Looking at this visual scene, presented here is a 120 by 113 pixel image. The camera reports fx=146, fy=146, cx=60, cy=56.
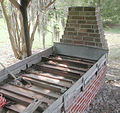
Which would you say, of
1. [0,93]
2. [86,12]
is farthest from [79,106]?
[86,12]

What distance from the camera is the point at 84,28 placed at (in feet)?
21.4

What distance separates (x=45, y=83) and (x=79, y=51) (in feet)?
8.80

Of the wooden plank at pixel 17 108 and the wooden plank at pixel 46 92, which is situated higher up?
the wooden plank at pixel 46 92

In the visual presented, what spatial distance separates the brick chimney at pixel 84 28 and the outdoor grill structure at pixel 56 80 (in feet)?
0.20

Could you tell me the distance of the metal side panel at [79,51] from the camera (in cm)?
617

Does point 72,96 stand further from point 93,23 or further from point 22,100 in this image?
point 93,23

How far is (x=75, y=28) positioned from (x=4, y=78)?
12.5ft

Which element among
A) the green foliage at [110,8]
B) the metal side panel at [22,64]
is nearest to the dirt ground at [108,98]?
the metal side panel at [22,64]

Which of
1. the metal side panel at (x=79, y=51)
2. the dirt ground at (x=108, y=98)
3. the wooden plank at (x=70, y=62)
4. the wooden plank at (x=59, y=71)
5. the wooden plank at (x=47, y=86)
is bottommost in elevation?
the dirt ground at (x=108, y=98)

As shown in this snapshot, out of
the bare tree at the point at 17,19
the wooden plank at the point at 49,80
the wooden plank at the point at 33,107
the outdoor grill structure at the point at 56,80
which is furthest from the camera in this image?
the bare tree at the point at 17,19

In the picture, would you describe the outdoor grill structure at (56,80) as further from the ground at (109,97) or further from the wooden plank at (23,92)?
the ground at (109,97)

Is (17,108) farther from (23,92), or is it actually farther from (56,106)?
(56,106)

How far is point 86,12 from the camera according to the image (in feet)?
21.1

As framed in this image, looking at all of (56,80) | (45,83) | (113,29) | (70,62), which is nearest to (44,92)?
(45,83)
